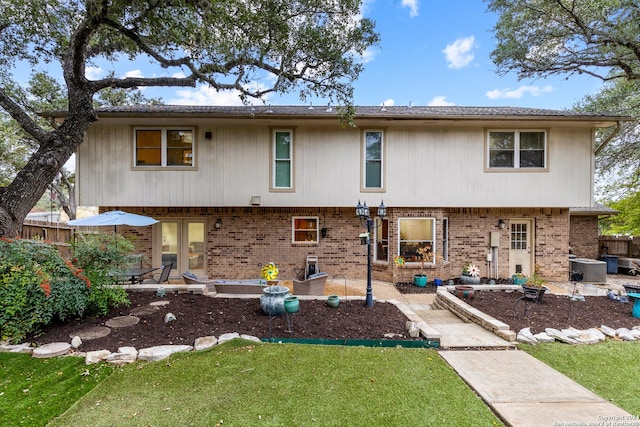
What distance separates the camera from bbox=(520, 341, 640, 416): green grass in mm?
3176

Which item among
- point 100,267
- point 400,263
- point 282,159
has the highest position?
point 282,159

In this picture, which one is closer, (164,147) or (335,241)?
(164,147)

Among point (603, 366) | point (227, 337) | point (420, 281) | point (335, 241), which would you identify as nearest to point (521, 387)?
point (603, 366)

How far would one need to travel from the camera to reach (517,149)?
353 inches

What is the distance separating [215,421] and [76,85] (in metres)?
7.51

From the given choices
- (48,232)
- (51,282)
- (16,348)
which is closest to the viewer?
(16,348)

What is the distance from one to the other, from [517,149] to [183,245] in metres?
11.1

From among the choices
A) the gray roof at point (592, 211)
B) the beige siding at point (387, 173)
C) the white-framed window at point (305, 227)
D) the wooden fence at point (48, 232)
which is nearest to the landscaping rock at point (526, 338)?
the beige siding at point (387, 173)

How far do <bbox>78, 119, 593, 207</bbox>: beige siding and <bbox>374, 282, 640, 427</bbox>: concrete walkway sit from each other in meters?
5.21

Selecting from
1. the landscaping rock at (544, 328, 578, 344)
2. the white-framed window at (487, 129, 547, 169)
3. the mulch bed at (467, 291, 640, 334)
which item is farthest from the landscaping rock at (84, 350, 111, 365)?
the white-framed window at (487, 129, 547, 169)

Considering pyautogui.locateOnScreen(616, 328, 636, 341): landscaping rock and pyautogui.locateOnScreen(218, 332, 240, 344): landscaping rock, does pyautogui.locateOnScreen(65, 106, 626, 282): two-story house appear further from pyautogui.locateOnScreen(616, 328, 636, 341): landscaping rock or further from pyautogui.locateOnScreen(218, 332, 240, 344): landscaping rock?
pyautogui.locateOnScreen(218, 332, 240, 344): landscaping rock

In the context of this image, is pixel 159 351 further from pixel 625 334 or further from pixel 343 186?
pixel 625 334

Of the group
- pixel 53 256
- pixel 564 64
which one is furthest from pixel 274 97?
pixel 564 64

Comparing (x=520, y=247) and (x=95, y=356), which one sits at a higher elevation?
(x=520, y=247)
